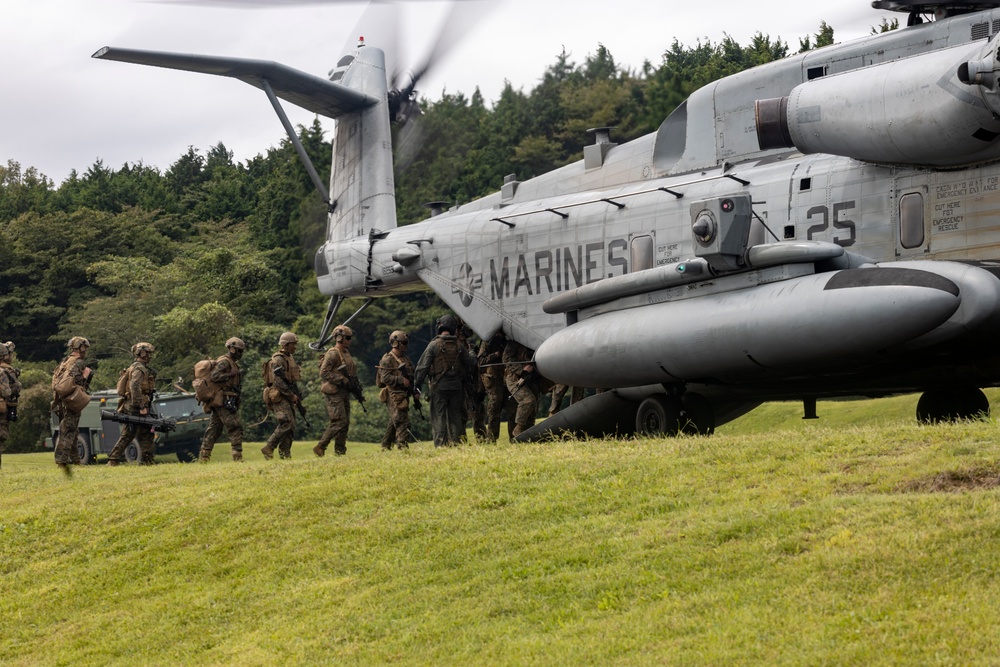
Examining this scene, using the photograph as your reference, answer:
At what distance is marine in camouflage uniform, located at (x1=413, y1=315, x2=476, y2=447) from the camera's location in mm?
13641

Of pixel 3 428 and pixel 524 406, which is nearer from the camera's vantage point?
pixel 524 406

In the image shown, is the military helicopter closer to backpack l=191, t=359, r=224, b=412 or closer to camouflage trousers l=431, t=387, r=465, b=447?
camouflage trousers l=431, t=387, r=465, b=447

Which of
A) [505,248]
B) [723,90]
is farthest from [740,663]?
[505,248]

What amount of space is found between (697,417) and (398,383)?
3960mm

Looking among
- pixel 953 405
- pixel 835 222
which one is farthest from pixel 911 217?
pixel 953 405

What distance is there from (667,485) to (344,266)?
9.27 meters

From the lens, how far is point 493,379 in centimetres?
1441

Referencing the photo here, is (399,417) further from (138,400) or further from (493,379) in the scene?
(138,400)

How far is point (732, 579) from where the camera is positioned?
6195 millimetres

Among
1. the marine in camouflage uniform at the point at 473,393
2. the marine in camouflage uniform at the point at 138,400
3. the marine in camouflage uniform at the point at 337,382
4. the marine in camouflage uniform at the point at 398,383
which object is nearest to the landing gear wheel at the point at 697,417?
the marine in camouflage uniform at the point at 473,393

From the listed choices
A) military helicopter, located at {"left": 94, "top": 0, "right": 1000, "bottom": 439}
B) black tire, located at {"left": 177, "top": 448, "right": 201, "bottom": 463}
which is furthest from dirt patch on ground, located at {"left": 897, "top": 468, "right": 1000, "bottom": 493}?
black tire, located at {"left": 177, "top": 448, "right": 201, "bottom": 463}

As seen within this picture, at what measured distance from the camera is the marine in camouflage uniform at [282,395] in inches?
555

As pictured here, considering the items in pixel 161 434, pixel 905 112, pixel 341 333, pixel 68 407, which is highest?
pixel 905 112

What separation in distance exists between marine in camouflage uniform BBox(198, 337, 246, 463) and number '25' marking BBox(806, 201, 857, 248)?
7.13 m
